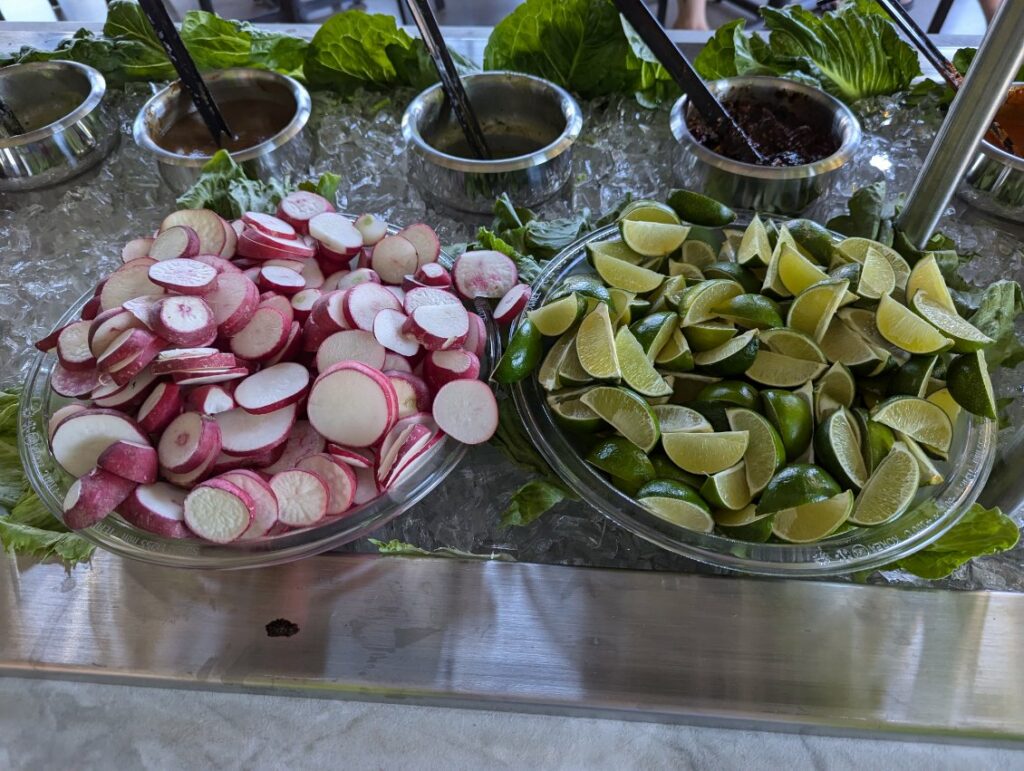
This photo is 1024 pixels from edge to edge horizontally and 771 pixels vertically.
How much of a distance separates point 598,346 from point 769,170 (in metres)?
0.57

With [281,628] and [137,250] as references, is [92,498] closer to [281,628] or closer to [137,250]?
[281,628]

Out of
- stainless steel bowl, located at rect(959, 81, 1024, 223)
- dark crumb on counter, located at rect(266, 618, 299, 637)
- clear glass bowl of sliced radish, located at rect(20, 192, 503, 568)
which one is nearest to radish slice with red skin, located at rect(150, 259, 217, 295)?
clear glass bowl of sliced radish, located at rect(20, 192, 503, 568)

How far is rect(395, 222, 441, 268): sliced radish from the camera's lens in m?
1.15

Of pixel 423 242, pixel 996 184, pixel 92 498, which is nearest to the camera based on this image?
pixel 92 498

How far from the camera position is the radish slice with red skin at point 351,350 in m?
0.96

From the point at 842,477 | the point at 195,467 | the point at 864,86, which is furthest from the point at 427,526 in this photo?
the point at 864,86

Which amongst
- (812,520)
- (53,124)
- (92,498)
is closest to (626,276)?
(812,520)

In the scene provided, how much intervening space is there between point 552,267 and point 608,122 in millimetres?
687

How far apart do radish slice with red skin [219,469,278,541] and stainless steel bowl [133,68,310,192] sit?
0.75 meters

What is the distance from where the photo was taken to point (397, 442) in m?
0.88

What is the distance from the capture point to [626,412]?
887 mm

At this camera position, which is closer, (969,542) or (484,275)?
(969,542)

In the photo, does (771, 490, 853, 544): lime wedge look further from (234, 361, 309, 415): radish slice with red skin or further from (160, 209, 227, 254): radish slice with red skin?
(160, 209, 227, 254): radish slice with red skin

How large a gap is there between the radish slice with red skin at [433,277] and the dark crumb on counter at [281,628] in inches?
20.8
